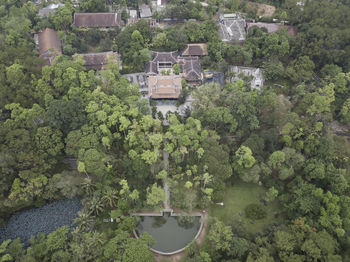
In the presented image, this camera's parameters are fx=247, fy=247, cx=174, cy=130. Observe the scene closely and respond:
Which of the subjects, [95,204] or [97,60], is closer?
[95,204]

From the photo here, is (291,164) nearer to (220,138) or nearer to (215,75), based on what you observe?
(220,138)

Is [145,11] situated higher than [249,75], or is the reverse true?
[145,11]

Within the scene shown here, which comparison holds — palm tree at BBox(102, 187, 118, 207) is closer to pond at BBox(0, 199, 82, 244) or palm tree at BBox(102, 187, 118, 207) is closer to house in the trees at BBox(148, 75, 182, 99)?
pond at BBox(0, 199, 82, 244)

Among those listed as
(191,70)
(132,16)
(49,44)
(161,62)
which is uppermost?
(132,16)

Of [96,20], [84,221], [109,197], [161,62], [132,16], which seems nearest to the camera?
[84,221]

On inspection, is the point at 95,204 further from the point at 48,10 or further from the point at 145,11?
the point at 48,10

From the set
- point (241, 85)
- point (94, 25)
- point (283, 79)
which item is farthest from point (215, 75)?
point (94, 25)

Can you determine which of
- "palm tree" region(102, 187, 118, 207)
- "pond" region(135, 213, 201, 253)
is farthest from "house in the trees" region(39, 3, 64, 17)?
"pond" region(135, 213, 201, 253)

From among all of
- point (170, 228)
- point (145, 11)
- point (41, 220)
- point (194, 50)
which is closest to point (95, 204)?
point (41, 220)

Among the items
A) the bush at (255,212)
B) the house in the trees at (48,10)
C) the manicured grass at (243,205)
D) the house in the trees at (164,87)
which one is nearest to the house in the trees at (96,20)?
the house in the trees at (48,10)
